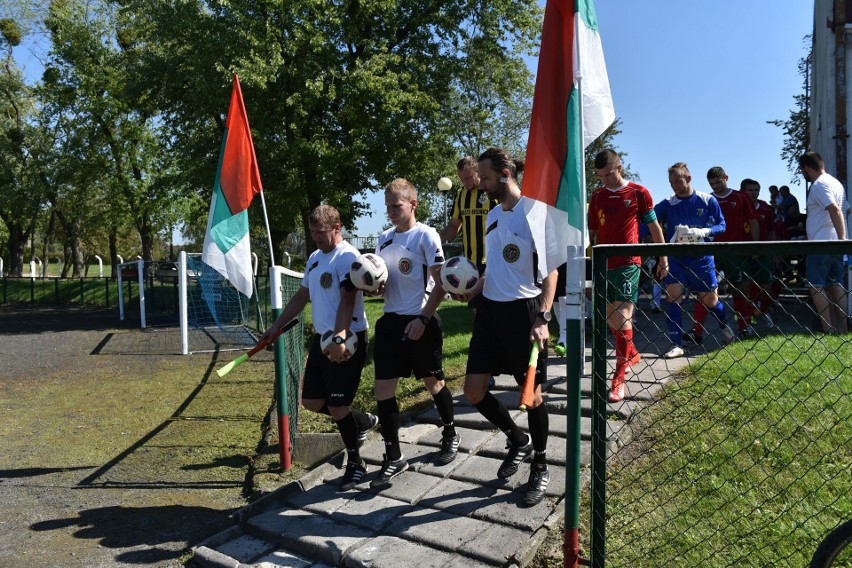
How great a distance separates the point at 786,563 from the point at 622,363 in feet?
6.28

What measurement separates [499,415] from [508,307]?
741 mm

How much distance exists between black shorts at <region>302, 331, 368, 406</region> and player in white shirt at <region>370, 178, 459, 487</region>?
5.4 inches

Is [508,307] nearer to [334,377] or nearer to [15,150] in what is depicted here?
[334,377]

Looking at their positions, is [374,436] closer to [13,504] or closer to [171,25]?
[13,504]

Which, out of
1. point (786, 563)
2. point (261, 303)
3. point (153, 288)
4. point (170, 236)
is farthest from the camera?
point (170, 236)

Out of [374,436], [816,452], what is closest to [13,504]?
[374,436]

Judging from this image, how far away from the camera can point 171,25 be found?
60.4 feet

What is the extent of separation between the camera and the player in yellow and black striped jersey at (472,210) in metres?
5.75

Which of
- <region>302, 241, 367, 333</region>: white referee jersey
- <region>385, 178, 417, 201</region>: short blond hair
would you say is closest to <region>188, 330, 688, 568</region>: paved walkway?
<region>302, 241, 367, 333</region>: white referee jersey

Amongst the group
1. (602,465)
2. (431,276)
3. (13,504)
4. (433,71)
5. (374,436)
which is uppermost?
(433,71)

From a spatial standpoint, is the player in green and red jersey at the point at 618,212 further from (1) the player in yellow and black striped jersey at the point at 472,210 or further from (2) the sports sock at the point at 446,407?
(2) the sports sock at the point at 446,407

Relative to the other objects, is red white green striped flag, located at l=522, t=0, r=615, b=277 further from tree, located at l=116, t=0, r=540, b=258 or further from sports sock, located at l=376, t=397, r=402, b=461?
tree, located at l=116, t=0, r=540, b=258

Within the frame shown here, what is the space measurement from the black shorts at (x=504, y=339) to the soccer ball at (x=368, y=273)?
2.23 ft

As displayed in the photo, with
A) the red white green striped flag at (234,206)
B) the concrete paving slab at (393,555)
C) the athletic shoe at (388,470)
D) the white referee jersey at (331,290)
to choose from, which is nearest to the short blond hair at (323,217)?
the white referee jersey at (331,290)
